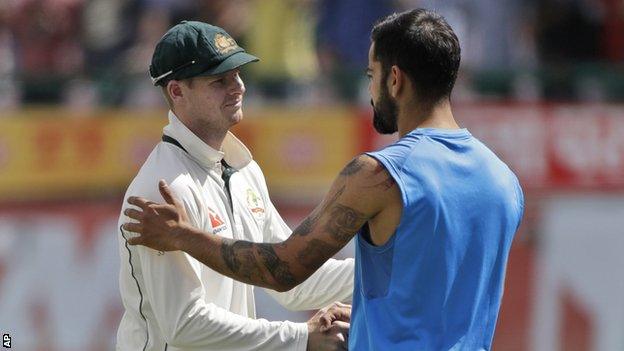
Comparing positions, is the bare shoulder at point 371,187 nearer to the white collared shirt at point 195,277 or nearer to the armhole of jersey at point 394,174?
the armhole of jersey at point 394,174

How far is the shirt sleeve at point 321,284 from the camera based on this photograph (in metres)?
4.88

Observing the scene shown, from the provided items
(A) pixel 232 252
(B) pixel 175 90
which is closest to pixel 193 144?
(B) pixel 175 90

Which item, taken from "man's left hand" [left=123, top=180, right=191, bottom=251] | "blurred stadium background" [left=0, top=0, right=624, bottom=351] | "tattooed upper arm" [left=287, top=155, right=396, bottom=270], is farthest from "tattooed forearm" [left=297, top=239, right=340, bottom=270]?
"blurred stadium background" [left=0, top=0, right=624, bottom=351]

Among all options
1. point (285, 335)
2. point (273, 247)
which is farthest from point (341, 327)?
point (273, 247)

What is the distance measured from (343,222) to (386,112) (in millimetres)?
397

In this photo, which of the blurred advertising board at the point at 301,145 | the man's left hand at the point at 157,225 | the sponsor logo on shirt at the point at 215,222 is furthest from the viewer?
the blurred advertising board at the point at 301,145

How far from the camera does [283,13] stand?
32.8 feet

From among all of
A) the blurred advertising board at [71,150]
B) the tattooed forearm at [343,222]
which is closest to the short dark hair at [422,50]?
the tattooed forearm at [343,222]

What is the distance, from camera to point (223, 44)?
4.58 metres

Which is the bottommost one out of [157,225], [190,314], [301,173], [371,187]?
[301,173]

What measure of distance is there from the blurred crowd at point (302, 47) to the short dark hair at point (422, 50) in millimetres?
5105

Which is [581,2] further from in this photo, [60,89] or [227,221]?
[227,221]

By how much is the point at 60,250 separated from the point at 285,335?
16.5 ft

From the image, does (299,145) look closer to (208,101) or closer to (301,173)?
(301,173)
